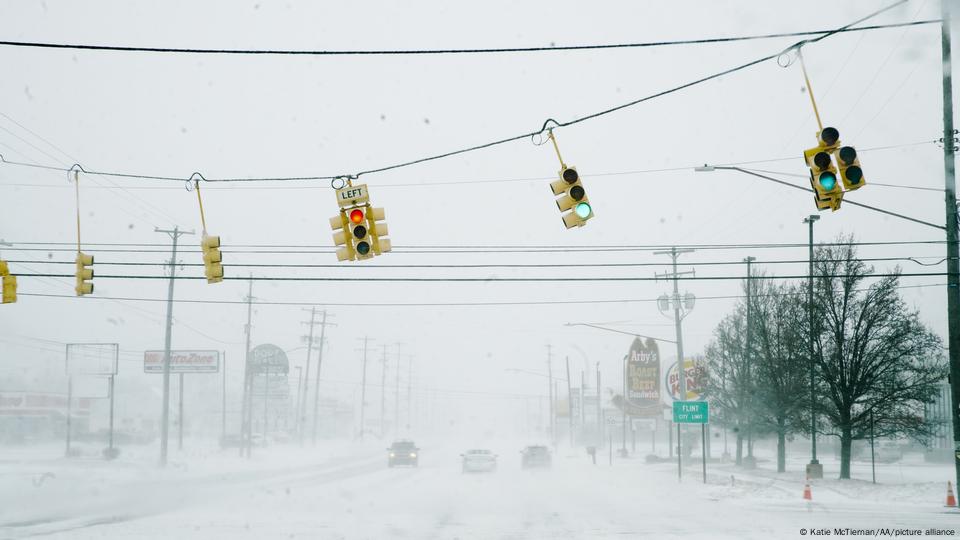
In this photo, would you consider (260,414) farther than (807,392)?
Yes

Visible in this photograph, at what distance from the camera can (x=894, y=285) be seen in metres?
36.5

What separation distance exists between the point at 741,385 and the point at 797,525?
108 ft

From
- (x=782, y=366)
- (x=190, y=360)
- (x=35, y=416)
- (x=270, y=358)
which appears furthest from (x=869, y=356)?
(x=35, y=416)

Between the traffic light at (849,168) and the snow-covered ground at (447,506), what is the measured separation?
8400 mm

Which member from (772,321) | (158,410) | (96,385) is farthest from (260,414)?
(772,321)

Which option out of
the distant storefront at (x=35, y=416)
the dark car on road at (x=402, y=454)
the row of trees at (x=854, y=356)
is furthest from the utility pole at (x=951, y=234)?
the distant storefront at (x=35, y=416)

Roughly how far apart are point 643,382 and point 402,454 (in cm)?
1894

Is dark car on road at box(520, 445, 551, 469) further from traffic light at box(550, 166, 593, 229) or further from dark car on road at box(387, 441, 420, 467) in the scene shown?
traffic light at box(550, 166, 593, 229)

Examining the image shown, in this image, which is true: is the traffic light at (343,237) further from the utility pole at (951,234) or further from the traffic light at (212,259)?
the utility pole at (951,234)

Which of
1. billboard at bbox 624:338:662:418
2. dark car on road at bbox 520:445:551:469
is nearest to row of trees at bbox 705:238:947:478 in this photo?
dark car on road at bbox 520:445:551:469

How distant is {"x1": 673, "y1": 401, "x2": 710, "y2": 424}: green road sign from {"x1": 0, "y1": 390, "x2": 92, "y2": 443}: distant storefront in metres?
71.2

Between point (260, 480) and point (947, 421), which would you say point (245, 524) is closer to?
point (260, 480)

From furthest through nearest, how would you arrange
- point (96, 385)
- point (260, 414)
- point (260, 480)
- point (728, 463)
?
point (260, 414) → point (96, 385) → point (728, 463) → point (260, 480)

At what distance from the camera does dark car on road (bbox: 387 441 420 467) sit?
170 feet
